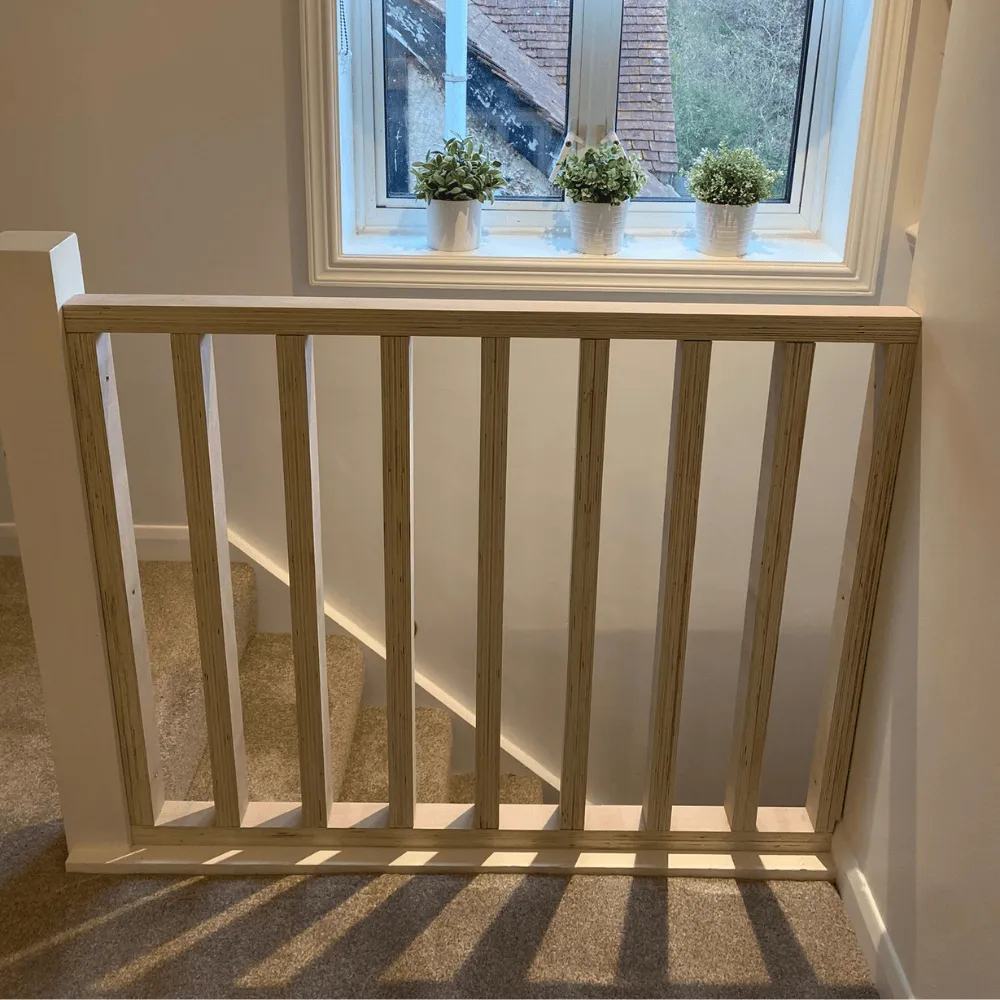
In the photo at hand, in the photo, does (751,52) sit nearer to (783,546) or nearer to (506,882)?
(783,546)

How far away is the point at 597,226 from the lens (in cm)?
229

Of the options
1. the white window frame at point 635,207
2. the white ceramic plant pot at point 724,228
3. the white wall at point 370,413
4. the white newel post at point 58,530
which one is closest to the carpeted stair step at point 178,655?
the white wall at point 370,413

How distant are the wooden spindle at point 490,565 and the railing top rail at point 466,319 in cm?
5

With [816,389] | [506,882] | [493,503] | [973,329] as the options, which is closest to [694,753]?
[816,389]

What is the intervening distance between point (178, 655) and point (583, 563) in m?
1.00

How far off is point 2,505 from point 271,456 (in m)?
0.66

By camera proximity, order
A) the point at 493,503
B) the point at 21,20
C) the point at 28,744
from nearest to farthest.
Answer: the point at 493,503
the point at 28,744
the point at 21,20

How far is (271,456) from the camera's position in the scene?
7.92ft

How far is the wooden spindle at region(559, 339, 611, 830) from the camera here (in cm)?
137

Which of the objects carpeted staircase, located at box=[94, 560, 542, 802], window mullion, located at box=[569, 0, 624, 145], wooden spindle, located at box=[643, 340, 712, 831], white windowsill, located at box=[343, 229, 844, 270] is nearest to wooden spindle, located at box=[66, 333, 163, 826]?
carpeted staircase, located at box=[94, 560, 542, 802]

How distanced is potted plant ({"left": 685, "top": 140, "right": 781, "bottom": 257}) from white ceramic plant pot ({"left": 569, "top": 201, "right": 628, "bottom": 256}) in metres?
0.18

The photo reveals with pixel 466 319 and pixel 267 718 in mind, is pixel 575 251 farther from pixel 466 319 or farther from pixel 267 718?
pixel 267 718

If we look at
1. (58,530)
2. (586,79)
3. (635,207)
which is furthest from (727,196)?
(58,530)

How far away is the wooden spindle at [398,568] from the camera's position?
1.37 metres
